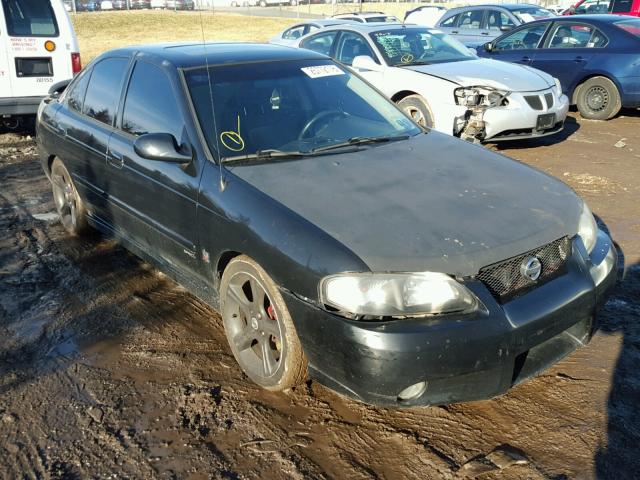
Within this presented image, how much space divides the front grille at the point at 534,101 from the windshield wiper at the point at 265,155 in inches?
198

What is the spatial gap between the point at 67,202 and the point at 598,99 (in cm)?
816

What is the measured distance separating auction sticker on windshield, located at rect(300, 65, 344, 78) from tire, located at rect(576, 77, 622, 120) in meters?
6.89

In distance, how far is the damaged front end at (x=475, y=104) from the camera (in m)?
7.54

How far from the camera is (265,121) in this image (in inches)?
146

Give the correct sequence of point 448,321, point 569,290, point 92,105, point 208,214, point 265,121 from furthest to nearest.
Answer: point 92,105
point 265,121
point 208,214
point 569,290
point 448,321

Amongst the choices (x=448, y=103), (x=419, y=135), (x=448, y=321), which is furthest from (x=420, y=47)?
(x=448, y=321)

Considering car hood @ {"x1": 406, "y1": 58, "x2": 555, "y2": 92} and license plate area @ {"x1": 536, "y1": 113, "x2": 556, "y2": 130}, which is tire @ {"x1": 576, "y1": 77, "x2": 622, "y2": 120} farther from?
license plate area @ {"x1": 536, "y1": 113, "x2": 556, "y2": 130}

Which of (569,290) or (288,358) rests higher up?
(569,290)

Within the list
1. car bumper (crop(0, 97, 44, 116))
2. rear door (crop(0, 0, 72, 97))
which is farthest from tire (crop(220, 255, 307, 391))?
rear door (crop(0, 0, 72, 97))

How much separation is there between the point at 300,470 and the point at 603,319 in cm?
218

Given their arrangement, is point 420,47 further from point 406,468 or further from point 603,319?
point 406,468

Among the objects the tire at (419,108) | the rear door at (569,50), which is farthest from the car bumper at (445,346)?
the rear door at (569,50)

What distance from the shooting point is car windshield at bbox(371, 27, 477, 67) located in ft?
27.8

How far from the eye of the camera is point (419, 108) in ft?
26.2
